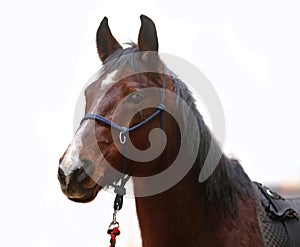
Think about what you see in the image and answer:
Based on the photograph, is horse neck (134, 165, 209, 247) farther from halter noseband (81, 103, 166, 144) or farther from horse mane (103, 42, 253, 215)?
halter noseband (81, 103, 166, 144)

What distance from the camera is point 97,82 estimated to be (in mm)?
2580

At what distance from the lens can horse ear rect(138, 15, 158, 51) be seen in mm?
2621

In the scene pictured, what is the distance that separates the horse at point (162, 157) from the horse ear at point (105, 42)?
0.11m

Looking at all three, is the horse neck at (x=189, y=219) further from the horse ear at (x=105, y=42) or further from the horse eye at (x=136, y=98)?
the horse ear at (x=105, y=42)

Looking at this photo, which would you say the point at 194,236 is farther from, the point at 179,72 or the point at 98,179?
the point at 179,72

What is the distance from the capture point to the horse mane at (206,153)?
265cm

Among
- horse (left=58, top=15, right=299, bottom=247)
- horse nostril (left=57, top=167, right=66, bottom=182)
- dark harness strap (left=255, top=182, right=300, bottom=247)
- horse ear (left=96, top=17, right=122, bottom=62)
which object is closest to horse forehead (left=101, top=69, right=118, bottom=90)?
horse (left=58, top=15, right=299, bottom=247)

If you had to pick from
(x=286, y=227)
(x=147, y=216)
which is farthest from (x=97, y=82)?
(x=286, y=227)

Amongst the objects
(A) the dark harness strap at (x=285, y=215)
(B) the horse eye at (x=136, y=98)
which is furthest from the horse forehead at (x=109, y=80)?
(A) the dark harness strap at (x=285, y=215)

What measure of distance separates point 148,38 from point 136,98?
0.33 meters

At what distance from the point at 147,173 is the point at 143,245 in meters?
0.42

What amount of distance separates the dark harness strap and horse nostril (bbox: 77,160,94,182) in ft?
3.45

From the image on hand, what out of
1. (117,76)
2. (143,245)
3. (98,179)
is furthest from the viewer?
(143,245)

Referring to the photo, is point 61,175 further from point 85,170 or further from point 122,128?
point 122,128
